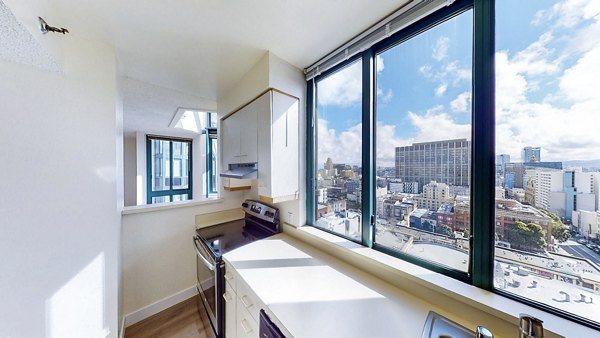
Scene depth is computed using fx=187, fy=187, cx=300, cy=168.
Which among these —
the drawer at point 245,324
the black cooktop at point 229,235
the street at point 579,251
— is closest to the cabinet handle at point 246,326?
the drawer at point 245,324

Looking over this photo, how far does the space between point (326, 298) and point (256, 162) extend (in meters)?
1.13

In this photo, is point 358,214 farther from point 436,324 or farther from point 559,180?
point 559,180

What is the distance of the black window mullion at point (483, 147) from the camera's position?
88 cm

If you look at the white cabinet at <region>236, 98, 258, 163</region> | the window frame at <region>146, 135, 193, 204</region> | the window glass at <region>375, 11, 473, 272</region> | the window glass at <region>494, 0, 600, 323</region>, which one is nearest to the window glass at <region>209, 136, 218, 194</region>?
the window frame at <region>146, 135, 193, 204</region>

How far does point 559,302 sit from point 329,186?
1250 millimetres

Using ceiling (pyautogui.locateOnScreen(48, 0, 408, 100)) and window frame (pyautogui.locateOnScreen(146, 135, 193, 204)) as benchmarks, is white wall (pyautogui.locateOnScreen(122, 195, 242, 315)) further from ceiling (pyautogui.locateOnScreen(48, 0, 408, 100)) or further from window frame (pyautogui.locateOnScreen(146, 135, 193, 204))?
window frame (pyautogui.locateOnScreen(146, 135, 193, 204))

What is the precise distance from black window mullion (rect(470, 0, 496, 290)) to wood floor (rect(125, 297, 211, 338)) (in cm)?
204

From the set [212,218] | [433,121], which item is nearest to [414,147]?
[433,121]

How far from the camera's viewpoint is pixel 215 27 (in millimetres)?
1226

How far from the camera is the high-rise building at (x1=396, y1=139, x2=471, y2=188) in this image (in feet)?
3.19

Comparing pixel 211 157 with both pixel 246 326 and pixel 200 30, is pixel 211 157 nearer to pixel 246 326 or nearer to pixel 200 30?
pixel 200 30

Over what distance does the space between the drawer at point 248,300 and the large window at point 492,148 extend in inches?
32.4

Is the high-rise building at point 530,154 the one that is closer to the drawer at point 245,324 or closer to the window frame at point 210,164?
the drawer at point 245,324

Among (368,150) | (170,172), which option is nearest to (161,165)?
(170,172)
